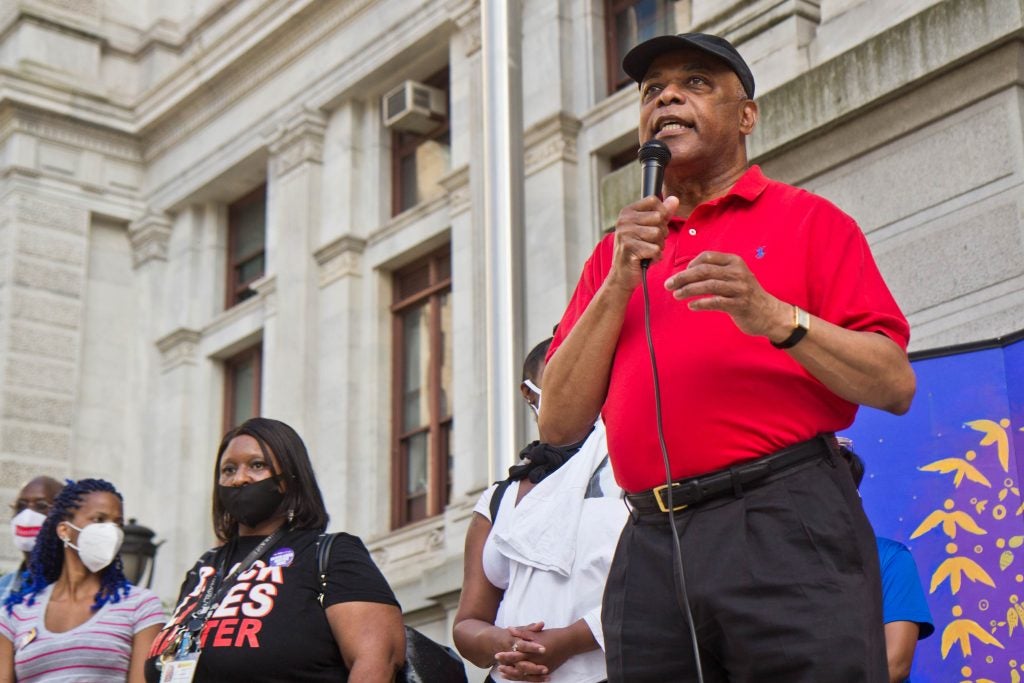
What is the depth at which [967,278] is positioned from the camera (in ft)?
21.7

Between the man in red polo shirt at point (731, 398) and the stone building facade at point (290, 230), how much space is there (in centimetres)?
747

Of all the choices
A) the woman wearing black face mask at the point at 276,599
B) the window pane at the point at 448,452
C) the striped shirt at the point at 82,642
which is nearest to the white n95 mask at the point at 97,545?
the striped shirt at the point at 82,642

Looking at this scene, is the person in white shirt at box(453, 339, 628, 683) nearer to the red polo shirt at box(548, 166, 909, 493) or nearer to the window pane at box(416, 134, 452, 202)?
the red polo shirt at box(548, 166, 909, 493)

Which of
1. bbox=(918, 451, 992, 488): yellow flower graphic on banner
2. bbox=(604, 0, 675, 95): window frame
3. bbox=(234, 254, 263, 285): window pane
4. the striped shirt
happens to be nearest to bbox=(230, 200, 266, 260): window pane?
bbox=(234, 254, 263, 285): window pane

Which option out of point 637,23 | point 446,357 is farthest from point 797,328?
point 446,357

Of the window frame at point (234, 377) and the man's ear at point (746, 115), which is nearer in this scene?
the man's ear at point (746, 115)

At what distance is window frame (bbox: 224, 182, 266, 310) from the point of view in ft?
72.7

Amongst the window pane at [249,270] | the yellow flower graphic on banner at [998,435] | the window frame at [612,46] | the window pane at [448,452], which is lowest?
the yellow flower graphic on banner at [998,435]

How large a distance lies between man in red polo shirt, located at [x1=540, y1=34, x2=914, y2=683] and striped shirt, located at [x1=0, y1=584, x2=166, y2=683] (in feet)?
10.4

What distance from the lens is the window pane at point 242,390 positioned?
21.8 meters

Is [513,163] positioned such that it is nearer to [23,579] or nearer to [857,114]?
[857,114]

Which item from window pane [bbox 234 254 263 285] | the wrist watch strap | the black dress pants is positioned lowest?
the black dress pants

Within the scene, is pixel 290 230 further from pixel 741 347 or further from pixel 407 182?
pixel 741 347

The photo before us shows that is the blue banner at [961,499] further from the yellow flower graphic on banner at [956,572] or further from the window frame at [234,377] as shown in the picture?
the window frame at [234,377]
